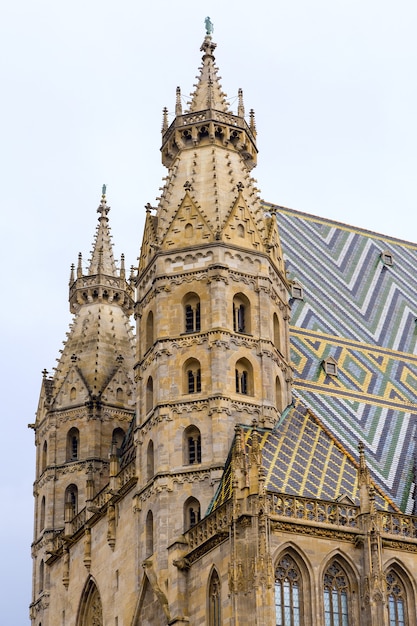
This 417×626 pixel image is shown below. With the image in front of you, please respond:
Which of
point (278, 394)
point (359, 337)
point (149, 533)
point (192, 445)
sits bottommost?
point (149, 533)

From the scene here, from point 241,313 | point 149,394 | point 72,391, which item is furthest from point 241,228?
point 72,391

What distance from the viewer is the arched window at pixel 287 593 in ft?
102

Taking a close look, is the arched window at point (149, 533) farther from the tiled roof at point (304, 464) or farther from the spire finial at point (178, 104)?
the spire finial at point (178, 104)

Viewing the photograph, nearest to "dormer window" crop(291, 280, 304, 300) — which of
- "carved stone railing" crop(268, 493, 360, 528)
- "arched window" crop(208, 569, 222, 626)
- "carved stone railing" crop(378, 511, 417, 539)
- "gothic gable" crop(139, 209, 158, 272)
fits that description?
"gothic gable" crop(139, 209, 158, 272)

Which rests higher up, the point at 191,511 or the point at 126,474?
the point at 126,474

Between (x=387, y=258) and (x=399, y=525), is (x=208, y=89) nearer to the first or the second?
(x=387, y=258)

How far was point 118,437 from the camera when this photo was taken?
1793 inches

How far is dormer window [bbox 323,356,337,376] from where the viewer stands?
40594mm

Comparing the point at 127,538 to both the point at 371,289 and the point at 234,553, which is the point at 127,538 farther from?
the point at 371,289

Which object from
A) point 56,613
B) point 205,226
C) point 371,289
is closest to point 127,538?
point 56,613

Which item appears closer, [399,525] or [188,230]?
[399,525]

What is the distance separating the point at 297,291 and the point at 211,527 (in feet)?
42.4

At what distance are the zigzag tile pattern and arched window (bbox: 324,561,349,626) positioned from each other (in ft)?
12.3

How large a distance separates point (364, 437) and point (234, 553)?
8.34 metres
